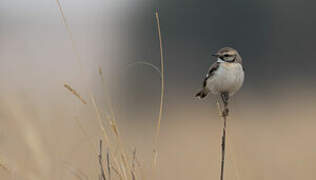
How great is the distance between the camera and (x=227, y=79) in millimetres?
2791

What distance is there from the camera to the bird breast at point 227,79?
2719mm

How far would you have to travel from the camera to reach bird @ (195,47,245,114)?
272cm

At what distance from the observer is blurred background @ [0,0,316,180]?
3467 millimetres

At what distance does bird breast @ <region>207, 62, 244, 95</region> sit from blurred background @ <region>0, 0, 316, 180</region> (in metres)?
0.41

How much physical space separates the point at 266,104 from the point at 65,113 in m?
8.28

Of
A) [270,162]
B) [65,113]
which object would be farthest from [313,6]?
[65,113]

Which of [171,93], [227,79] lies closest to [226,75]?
[227,79]

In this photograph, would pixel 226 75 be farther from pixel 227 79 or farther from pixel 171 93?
pixel 171 93

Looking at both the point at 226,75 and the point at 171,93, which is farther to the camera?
the point at 171,93

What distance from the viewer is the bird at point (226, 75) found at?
2725 millimetres

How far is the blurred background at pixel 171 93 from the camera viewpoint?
3.47 m

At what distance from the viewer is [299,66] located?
16828 millimetres

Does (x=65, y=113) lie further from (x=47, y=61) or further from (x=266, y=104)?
(x=266, y=104)

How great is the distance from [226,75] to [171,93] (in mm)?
14373
